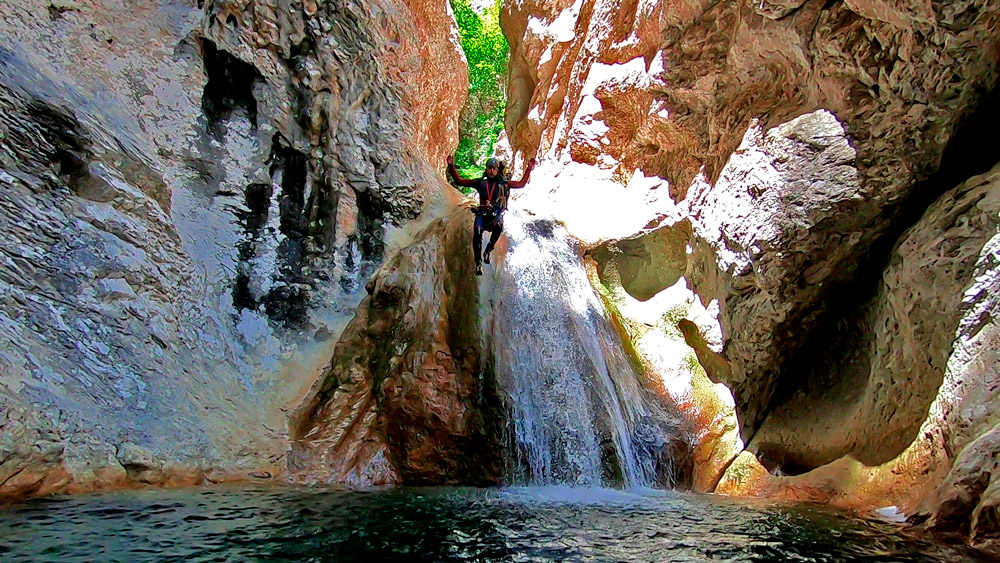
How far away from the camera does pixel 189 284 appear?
735 cm

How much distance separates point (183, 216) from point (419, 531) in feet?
19.5

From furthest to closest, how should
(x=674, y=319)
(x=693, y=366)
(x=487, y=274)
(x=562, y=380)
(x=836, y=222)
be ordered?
(x=674, y=319), (x=487, y=274), (x=693, y=366), (x=562, y=380), (x=836, y=222)

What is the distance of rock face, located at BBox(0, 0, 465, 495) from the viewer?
17.7ft

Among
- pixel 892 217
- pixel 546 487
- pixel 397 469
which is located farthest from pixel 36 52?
pixel 892 217

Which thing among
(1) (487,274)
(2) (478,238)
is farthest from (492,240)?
(1) (487,274)

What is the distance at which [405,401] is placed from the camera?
23.7 ft

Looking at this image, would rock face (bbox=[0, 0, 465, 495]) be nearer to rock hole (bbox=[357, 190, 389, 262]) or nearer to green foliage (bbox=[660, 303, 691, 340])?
rock hole (bbox=[357, 190, 389, 262])

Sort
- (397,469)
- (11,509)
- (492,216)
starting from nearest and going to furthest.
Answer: (11,509) < (397,469) < (492,216)

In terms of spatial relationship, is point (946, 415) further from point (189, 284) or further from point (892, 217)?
point (189, 284)

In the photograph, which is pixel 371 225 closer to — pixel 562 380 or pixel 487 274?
pixel 487 274

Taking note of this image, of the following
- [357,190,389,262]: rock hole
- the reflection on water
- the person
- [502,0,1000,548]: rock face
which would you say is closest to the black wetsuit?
the person

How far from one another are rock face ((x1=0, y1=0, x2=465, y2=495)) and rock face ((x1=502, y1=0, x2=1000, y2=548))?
5045mm

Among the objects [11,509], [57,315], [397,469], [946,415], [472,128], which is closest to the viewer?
[11,509]

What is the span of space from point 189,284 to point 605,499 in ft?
18.7
